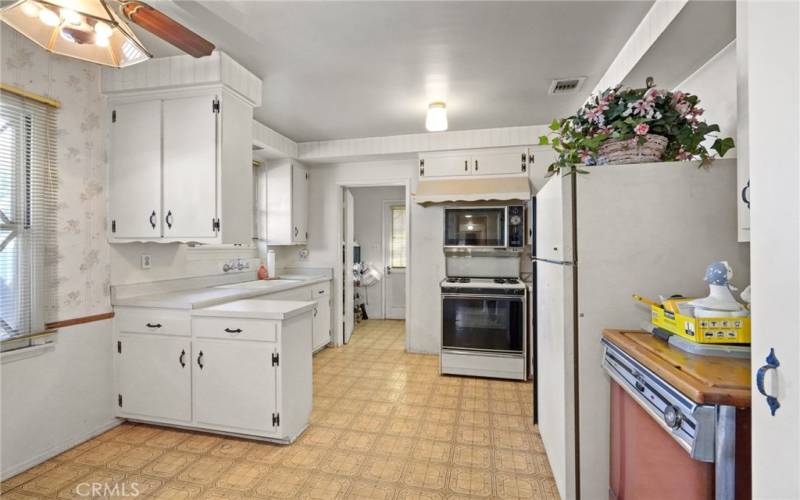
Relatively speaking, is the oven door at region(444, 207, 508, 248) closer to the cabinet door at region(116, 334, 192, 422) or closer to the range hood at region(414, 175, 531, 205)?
the range hood at region(414, 175, 531, 205)

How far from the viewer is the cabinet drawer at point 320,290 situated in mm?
4090

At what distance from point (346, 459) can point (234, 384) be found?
2.74 feet

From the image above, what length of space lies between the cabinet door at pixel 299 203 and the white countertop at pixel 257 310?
1852mm

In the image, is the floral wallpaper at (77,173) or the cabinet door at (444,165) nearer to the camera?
the floral wallpaper at (77,173)

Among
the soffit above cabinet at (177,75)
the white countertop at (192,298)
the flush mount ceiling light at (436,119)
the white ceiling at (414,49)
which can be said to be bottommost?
the white countertop at (192,298)

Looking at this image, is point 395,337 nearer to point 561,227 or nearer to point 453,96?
point 453,96

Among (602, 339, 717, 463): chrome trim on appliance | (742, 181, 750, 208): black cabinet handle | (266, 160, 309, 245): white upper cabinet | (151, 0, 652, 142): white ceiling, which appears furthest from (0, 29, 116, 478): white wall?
(742, 181, 750, 208): black cabinet handle

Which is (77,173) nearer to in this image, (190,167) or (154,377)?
(190,167)

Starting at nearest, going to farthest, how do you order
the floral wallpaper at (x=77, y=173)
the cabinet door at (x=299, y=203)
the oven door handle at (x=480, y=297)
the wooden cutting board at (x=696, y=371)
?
the wooden cutting board at (x=696, y=371) < the floral wallpaper at (x=77, y=173) < the oven door handle at (x=480, y=297) < the cabinet door at (x=299, y=203)

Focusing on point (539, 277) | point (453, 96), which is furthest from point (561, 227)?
point (453, 96)

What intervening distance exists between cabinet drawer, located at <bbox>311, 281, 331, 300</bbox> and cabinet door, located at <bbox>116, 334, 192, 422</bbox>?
1755 millimetres

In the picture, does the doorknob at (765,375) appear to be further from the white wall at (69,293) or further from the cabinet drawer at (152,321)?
the white wall at (69,293)

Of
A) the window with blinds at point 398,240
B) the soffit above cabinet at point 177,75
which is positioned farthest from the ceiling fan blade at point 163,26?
the window with blinds at point 398,240

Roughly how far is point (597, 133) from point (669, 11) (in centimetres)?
67
